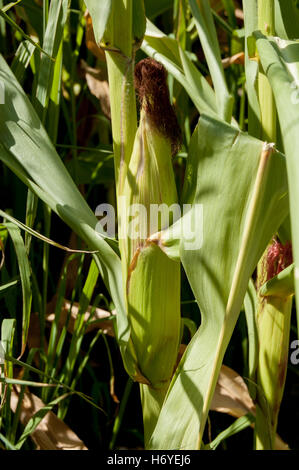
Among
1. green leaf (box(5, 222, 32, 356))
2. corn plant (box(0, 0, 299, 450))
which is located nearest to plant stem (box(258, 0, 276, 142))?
corn plant (box(0, 0, 299, 450))

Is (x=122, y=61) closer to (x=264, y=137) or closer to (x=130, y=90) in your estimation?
(x=130, y=90)

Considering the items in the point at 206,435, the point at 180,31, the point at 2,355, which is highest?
the point at 180,31

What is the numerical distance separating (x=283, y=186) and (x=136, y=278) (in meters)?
0.16

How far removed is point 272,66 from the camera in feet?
1.41

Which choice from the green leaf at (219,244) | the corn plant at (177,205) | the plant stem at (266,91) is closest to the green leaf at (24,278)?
the corn plant at (177,205)

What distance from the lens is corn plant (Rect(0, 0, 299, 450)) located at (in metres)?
0.46

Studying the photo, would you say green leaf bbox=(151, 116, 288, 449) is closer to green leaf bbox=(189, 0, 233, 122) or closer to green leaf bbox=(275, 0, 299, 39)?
green leaf bbox=(189, 0, 233, 122)

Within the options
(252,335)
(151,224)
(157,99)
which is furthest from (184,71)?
(252,335)

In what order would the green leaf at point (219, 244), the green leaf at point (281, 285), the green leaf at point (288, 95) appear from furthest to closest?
the green leaf at point (281, 285)
the green leaf at point (219, 244)
the green leaf at point (288, 95)

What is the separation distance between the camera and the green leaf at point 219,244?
17.3 inches

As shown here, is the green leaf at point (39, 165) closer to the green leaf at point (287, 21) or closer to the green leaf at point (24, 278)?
the green leaf at point (24, 278)

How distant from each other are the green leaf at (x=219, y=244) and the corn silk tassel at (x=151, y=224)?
29 millimetres

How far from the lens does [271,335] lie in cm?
61
